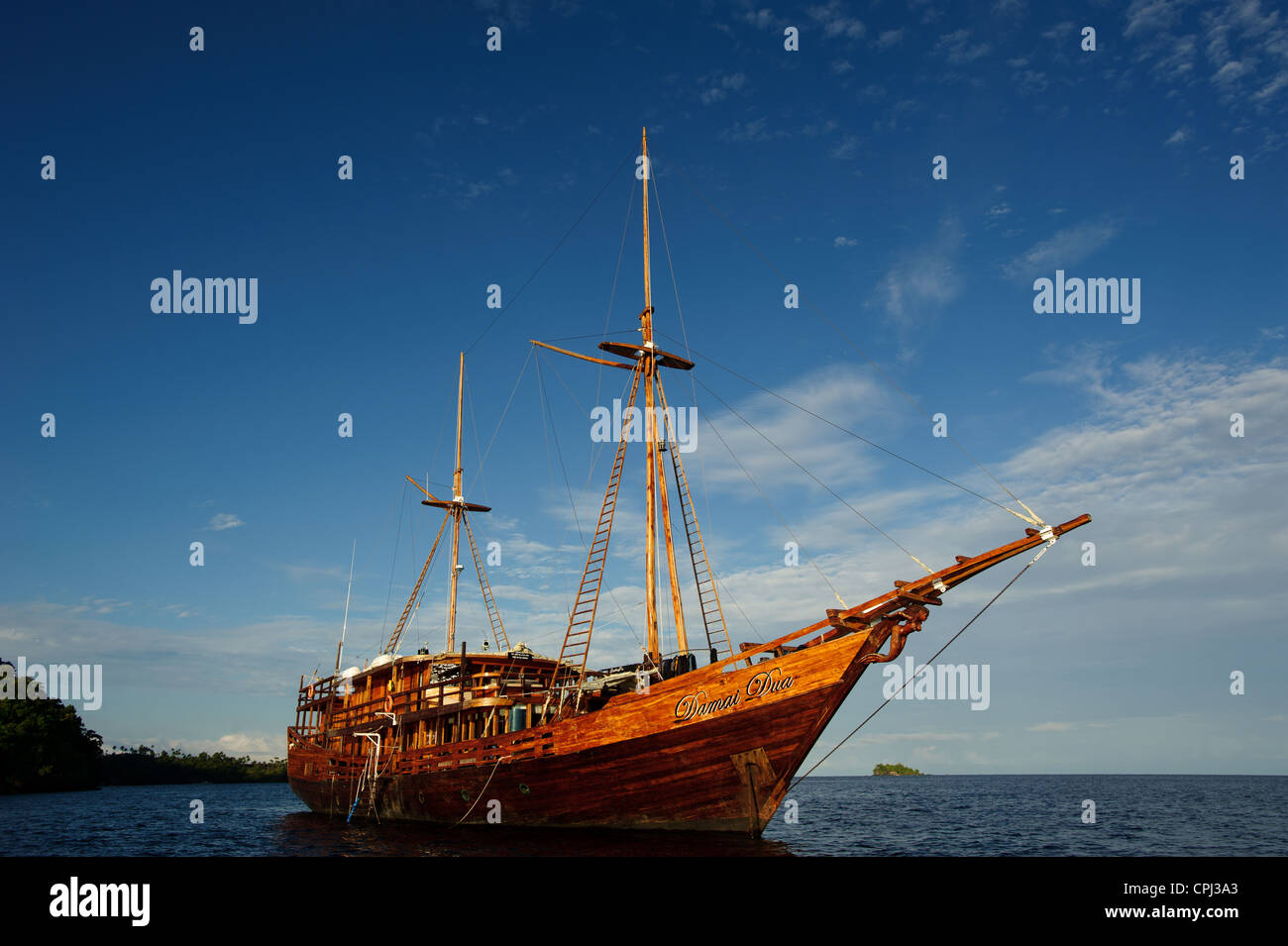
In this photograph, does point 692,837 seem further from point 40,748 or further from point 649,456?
point 40,748

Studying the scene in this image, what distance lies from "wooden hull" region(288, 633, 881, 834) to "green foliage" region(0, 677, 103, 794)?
78002 millimetres

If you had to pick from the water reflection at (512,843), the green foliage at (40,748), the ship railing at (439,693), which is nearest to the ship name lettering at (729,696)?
the water reflection at (512,843)

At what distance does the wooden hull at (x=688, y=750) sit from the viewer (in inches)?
863

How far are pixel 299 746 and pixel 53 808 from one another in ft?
78.8

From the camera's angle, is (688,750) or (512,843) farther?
(512,843)

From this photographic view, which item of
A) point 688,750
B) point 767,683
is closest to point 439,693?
point 688,750

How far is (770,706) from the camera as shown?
2194 centimetres

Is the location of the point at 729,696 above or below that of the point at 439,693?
above

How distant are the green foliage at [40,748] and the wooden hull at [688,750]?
78002mm

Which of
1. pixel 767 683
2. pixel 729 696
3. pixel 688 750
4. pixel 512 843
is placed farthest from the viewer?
pixel 512 843

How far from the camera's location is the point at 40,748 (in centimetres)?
7975

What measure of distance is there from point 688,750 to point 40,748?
284 ft

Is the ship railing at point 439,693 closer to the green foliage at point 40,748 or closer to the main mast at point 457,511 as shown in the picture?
the main mast at point 457,511
